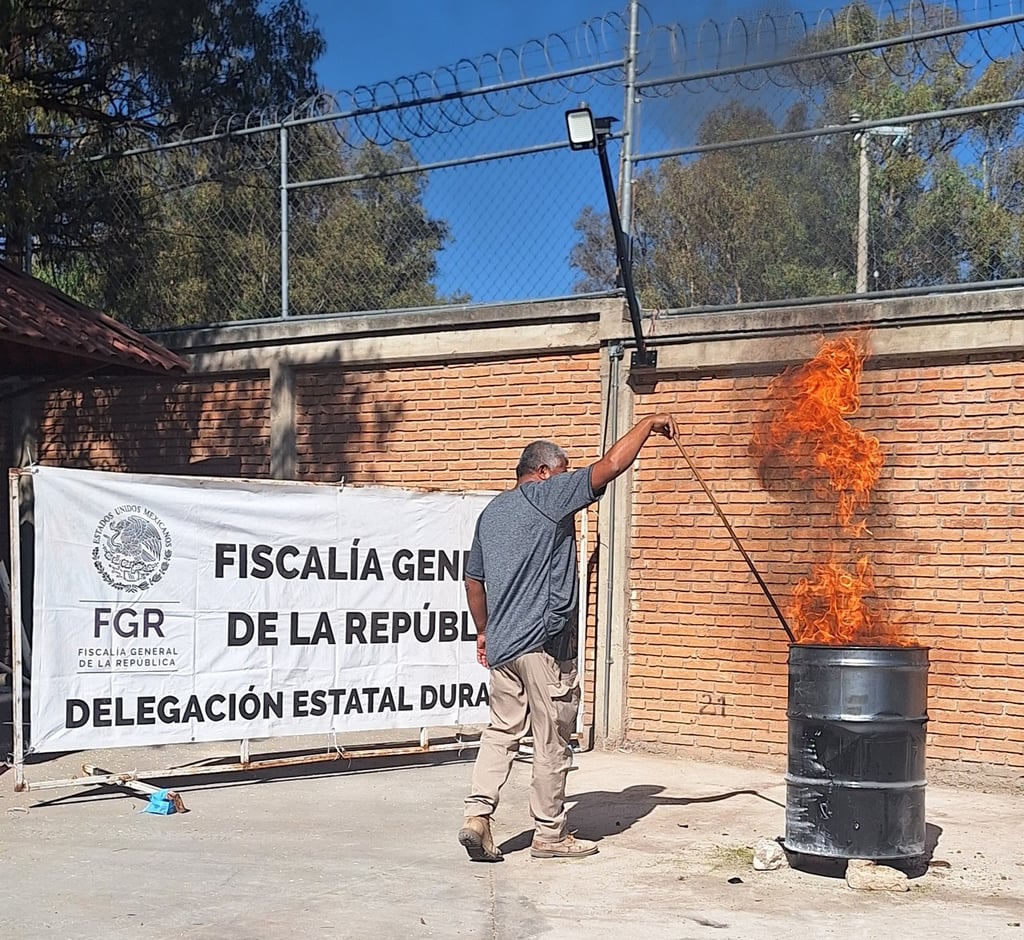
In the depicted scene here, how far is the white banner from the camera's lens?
7.86 m

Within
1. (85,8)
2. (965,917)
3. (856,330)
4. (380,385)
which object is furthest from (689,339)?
(85,8)

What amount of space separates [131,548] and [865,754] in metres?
4.42

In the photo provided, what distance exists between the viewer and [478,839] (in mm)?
6590

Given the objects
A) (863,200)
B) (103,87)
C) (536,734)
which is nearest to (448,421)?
Result: (863,200)

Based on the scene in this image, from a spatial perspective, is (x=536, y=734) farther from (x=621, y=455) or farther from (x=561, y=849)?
(x=621, y=455)

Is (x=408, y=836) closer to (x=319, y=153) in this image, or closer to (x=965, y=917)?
(x=965, y=917)

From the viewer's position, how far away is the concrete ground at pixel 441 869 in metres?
5.60

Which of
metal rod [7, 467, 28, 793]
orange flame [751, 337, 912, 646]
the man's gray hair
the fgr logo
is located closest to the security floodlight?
orange flame [751, 337, 912, 646]

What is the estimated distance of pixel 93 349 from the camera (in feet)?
34.4

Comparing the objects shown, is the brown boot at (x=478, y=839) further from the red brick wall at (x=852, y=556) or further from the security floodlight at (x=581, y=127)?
the security floodlight at (x=581, y=127)

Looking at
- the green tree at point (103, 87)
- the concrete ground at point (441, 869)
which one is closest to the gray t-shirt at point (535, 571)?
the concrete ground at point (441, 869)

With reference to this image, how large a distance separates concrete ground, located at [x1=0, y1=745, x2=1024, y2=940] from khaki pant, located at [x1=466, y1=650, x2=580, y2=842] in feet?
Answer: 0.94

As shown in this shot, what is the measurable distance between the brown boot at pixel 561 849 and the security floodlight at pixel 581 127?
480 cm

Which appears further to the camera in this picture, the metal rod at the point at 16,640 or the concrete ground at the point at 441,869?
the metal rod at the point at 16,640
